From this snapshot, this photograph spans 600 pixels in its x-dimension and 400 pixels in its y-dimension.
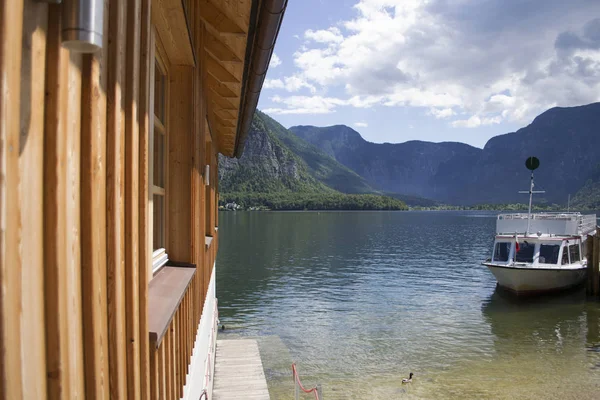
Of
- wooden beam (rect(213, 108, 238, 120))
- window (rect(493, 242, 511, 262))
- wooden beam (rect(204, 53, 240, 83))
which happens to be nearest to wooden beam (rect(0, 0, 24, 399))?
wooden beam (rect(204, 53, 240, 83))

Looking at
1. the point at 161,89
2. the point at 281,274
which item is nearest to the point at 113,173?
the point at 161,89

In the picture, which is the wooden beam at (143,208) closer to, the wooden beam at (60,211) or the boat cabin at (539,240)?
the wooden beam at (60,211)

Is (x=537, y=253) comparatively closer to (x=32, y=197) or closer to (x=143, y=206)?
(x=143, y=206)

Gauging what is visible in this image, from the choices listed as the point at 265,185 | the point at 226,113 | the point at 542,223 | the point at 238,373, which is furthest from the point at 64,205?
the point at 265,185

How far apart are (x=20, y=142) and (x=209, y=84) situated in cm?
557

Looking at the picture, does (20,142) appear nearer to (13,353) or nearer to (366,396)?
(13,353)

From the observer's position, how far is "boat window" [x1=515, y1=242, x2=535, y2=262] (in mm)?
24453

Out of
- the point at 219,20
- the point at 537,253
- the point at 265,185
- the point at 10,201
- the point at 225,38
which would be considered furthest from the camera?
the point at 265,185

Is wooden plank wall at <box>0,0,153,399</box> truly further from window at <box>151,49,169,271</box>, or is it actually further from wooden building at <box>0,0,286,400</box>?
window at <box>151,49,169,271</box>

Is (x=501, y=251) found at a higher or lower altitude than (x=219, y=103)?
lower

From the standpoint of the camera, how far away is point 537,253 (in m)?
24.2

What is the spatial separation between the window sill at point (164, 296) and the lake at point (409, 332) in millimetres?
9763

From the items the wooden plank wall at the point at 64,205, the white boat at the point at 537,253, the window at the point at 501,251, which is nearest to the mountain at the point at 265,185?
the window at the point at 501,251

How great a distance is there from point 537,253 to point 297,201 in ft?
503
